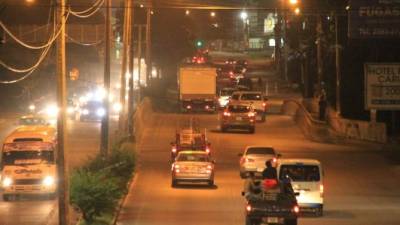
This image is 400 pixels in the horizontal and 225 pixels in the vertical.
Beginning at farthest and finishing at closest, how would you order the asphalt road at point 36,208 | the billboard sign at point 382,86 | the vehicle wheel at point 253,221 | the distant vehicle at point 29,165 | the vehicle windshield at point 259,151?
the billboard sign at point 382,86, the vehicle windshield at point 259,151, the distant vehicle at point 29,165, the asphalt road at point 36,208, the vehicle wheel at point 253,221

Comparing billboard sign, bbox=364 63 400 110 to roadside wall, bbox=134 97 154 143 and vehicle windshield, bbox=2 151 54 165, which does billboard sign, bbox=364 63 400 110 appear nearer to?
roadside wall, bbox=134 97 154 143

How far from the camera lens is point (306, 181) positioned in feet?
92.5

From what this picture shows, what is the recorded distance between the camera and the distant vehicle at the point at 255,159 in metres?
37.9

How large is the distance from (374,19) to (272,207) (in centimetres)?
→ 2651

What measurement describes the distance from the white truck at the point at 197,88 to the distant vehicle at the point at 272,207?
44471 millimetres

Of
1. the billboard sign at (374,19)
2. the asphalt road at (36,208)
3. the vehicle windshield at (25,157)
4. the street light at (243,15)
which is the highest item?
the street light at (243,15)

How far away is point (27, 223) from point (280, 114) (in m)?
42.8

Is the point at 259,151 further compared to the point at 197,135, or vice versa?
the point at 197,135

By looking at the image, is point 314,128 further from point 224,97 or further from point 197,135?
point 197,135

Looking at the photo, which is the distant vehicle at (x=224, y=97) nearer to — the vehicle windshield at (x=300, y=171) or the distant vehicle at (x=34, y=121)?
the distant vehicle at (x=34, y=121)

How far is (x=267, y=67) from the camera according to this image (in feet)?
436

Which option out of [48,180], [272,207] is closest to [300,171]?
[272,207]

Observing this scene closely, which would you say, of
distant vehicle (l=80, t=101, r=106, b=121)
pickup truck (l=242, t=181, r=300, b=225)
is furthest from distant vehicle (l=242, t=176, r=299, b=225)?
distant vehicle (l=80, t=101, r=106, b=121)

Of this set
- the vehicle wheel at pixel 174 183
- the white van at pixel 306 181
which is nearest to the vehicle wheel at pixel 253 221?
the white van at pixel 306 181
